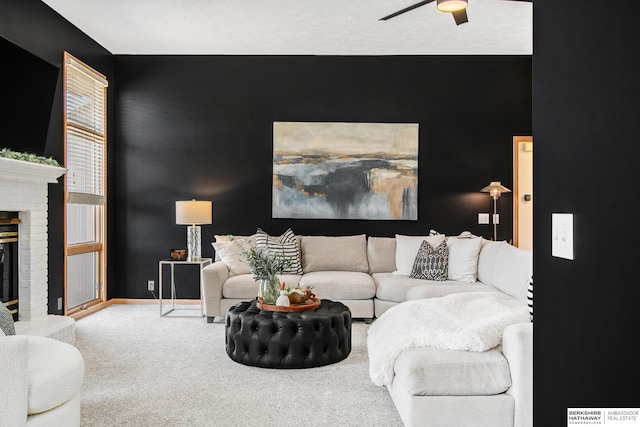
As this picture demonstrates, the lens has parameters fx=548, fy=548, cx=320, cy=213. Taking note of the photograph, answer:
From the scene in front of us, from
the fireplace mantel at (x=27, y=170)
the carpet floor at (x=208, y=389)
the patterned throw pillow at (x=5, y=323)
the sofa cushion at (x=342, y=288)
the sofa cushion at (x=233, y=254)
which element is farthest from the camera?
the sofa cushion at (x=233, y=254)

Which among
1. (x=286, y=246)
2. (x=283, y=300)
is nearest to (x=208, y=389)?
(x=283, y=300)

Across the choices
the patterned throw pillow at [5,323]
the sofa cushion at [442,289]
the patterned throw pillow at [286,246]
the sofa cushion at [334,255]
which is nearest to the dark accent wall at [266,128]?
Result: the sofa cushion at [334,255]

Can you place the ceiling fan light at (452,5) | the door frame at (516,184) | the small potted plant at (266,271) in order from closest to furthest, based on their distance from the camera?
the ceiling fan light at (452,5)
the small potted plant at (266,271)
the door frame at (516,184)

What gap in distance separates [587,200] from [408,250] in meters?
4.95

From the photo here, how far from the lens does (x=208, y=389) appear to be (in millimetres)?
3605

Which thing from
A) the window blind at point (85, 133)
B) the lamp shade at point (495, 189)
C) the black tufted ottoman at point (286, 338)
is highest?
the window blind at point (85, 133)

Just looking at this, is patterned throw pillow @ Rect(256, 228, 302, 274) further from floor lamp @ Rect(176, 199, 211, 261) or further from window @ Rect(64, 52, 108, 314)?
window @ Rect(64, 52, 108, 314)

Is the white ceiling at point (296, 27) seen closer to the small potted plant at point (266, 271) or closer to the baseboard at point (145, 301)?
the small potted plant at point (266, 271)

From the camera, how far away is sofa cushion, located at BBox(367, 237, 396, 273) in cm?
635

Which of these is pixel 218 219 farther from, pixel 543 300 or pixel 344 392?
pixel 543 300

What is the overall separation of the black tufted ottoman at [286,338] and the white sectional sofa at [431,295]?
1.02 meters

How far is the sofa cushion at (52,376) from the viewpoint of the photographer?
92.3 inches

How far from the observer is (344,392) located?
3547 mm

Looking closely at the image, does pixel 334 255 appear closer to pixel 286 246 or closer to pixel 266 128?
pixel 286 246
